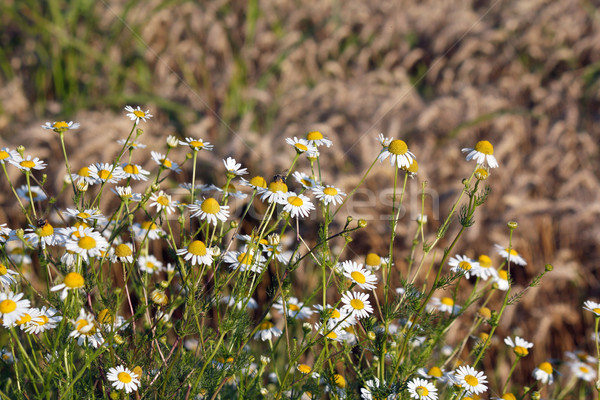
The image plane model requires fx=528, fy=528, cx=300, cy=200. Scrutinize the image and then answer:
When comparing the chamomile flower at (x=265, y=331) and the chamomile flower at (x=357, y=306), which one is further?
the chamomile flower at (x=265, y=331)

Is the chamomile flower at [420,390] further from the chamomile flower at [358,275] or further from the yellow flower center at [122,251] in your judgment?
the yellow flower center at [122,251]

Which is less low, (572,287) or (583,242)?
(583,242)

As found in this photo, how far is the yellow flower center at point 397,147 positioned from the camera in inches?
51.2

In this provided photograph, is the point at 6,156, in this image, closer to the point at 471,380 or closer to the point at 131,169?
the point at 131,169

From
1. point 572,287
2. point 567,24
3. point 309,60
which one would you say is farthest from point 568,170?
point 309,60

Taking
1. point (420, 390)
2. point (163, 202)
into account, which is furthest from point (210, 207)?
point (420, 390)

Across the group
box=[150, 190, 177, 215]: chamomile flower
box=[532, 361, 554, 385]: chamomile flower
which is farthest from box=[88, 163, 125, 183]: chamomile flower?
box=[532, 361, 554, 385]: chamomile flower

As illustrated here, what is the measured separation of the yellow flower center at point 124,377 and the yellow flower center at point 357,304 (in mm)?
532

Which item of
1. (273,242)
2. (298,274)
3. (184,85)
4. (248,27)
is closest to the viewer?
(273,242)

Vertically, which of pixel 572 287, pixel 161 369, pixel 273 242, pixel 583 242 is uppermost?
pixel 583 242

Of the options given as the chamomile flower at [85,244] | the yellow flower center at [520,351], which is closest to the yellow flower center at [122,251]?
the chamomile flower at [85,244]

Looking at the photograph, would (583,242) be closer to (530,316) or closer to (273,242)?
(530,316)

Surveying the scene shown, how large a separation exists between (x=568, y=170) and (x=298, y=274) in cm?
185

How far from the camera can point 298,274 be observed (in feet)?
9.21
